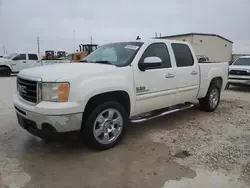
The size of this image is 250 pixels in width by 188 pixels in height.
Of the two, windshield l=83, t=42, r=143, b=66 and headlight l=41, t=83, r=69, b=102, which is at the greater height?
windshield l=83, t=42, r=143, b=66

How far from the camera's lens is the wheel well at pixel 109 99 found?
3.60m

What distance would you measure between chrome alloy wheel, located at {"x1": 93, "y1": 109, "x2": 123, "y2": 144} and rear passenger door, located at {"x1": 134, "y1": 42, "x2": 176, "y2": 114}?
48cm

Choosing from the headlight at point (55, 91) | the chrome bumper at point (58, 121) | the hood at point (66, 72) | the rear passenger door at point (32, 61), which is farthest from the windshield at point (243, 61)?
the rear passenger door at point (32, 61)

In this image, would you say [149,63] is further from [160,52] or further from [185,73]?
[185,73]

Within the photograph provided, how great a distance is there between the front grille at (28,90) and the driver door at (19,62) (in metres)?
15.5

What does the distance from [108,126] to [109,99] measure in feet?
1.45

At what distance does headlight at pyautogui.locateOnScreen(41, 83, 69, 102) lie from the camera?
10.7 ft

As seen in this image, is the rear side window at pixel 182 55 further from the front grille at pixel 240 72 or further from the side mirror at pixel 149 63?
the front grille at pixel 240 72

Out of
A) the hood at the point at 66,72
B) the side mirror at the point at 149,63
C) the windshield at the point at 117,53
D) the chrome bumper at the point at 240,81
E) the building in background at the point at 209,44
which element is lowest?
the chrome bumper at the point at 240,81

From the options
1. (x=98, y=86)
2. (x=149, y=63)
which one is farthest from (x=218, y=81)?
(x=98, y=86)

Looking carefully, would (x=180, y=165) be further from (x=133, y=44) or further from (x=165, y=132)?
(x=133, y=44)

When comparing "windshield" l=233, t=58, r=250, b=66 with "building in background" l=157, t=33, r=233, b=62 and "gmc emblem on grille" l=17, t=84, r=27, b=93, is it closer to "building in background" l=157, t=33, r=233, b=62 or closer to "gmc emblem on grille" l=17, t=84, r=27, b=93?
"gmc emblem on grille" l=17, t=84, r=27, b=93

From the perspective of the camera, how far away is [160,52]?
187 inches

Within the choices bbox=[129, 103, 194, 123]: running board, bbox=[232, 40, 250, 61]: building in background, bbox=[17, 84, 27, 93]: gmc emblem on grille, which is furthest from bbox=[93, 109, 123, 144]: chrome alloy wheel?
bbox=[232, 40, 250, 61]: building in background
